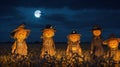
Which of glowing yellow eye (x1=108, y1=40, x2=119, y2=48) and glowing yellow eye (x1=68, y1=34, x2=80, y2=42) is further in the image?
glowing yellow eye (x1=68, y1=34, x2=80, y2=42)

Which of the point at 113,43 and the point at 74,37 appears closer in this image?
the point at 113,43

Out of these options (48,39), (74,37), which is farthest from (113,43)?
(48,39)

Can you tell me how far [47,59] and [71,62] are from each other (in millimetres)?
725

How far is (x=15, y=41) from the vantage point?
1770cm

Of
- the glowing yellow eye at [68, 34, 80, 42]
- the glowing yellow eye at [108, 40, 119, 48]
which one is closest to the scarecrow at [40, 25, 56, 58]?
the glowing yellow eye at [68, 34, 80, 42]

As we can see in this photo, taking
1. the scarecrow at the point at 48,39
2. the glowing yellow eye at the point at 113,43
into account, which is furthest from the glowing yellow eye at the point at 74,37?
the glowing yellow eye at the point at 113,43

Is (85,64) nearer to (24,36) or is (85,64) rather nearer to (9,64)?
(9,64)

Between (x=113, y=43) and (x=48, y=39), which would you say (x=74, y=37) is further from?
(x=113, y=43)

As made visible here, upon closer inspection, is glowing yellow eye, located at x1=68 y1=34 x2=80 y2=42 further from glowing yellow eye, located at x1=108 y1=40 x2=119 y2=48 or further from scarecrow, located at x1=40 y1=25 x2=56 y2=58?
glowing yellow eye, located at x1=108 y1=40 x2=119 y2=48

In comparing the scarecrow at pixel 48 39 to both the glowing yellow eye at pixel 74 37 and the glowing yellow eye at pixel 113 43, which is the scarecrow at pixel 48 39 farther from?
the glowing yellow eye at pixel 113 43

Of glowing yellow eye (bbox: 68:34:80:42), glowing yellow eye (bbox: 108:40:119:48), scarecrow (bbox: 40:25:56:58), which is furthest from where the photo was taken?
glowing yellow eye (bbox: 68:34:80:42)

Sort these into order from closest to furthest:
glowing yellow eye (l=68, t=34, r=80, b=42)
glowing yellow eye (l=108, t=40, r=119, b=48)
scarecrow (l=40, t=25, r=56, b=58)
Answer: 1. glowing yellow eye (l=108, t=40, r=119, b=48)
2. scarecrow (l=40, t=25, r=56, b=58)
3. glowing yellow eye (l=68, t=34, r=80, b=42)

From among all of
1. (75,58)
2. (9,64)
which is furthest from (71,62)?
(9,64)

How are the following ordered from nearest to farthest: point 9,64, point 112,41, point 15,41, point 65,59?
point 9,64 < point 65,59 < point 112,41 < point 15,41
